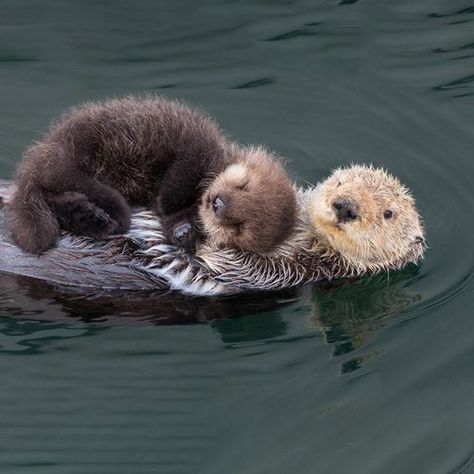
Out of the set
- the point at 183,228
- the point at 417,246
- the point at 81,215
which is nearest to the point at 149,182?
the point at 183,228

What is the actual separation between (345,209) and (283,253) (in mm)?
385

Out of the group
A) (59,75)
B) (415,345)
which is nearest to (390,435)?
(415,345)

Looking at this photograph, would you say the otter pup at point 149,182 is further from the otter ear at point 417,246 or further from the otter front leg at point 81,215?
the otter ear at point 417,246

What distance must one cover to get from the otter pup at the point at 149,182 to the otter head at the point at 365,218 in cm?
26

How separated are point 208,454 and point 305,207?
150cm

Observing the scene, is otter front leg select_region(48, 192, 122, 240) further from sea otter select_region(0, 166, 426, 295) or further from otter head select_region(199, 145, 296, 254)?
otter head select_region(199, 145, 296, 254)

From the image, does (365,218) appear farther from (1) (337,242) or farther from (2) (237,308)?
(2) (237,308)

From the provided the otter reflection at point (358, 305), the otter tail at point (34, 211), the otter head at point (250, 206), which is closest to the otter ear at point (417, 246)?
the otter reflection at point (358, 305)

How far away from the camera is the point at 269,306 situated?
5.69 metres

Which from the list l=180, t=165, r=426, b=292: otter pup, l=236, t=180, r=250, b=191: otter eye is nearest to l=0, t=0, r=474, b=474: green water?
l=180, t=165, r=426, b=292: otter pup

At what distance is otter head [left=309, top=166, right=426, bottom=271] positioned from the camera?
18.4 feet

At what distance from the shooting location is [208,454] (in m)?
4.90

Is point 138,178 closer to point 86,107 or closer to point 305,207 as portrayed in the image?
point 86,107

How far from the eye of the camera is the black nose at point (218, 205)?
5266 millimetres
